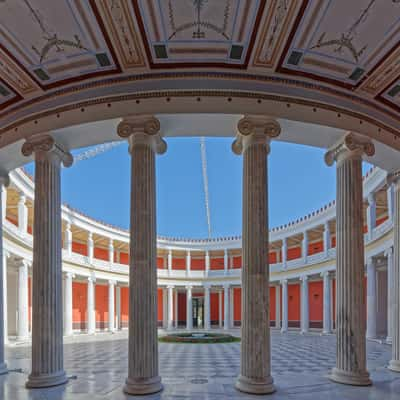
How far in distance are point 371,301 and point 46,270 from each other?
20178 mm

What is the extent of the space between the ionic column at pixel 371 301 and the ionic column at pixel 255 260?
17.5 m

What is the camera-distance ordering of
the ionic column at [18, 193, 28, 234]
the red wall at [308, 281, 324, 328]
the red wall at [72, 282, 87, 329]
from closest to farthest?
the ionic column at [18, 193, 28, 234] < the red wall at [72, 282, 87, 329] < the red wall at [308, 281, 324, 328]

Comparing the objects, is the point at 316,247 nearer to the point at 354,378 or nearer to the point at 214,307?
the point at 214,307

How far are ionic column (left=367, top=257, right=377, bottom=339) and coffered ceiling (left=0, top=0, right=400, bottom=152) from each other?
16297mm

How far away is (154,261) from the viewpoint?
847 centimetres

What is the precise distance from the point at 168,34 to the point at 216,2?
1.15 metres

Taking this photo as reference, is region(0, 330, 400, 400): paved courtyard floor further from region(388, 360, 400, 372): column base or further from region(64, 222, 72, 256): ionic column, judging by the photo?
region(64, 222, 72, 256): ionic column

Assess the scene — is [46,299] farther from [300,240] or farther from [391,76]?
[300,240]

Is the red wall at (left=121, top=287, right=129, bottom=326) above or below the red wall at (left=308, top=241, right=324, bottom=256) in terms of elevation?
below

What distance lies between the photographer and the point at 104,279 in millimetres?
33938

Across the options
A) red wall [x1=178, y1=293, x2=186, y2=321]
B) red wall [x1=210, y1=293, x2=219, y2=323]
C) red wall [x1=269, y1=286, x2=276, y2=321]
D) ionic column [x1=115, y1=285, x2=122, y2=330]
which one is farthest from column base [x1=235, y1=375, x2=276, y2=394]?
red wall [x1=178, y1=293, x2=186, y2=321]

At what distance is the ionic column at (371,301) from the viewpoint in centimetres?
2302

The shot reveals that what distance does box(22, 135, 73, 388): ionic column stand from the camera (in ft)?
28.4

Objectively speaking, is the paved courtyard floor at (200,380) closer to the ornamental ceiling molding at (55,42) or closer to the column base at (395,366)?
the column base at (395,366)
